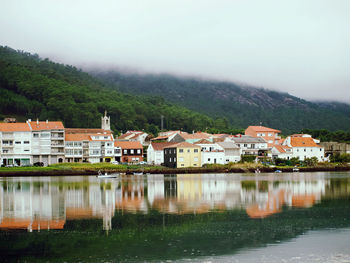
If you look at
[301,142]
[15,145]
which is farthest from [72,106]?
[301,142]

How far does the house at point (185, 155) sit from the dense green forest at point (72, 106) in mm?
44827

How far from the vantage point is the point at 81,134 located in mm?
85500

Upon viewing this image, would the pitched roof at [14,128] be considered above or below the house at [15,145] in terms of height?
above

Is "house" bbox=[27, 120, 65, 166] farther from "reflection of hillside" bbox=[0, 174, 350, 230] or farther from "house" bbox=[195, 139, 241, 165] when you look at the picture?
"reflection of hillside" bbox=[0, 174, 350, 230]

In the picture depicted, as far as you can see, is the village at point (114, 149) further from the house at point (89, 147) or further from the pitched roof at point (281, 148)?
the pitched roof at point (281, 148)

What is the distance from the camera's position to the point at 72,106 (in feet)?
389

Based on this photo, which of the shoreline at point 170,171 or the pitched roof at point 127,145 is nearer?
the shoreline at point 170,171

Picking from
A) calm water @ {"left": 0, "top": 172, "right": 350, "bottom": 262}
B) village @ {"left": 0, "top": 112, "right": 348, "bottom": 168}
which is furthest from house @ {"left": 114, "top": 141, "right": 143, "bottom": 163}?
calm water @ {"left": 0, "top": 172, "right": 350, "bottom": 262}

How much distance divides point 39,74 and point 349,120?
125271 millimetres

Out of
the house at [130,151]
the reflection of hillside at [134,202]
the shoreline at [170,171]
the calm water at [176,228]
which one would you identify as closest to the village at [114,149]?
the house at [130,151]

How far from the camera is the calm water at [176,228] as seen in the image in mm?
16344

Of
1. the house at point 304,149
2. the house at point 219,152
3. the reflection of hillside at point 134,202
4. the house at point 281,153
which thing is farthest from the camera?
the house at point 304,149

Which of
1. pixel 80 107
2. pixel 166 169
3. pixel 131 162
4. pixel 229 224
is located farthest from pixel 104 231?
pixel 80 107

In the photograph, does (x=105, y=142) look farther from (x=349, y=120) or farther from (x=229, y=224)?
(x=349, y=120)
